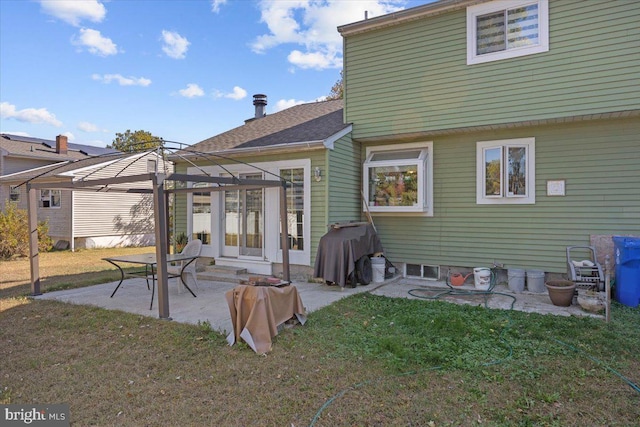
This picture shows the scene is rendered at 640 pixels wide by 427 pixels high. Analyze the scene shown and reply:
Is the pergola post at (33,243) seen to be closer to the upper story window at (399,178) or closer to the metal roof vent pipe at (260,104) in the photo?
the upper story window at (399,178)

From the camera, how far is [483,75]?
690 centimetres

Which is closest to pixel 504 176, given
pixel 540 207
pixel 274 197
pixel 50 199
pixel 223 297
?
pixel 540 207

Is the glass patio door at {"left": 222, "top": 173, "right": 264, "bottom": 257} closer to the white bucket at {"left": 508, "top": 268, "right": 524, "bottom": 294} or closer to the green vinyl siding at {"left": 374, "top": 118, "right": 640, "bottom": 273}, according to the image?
the green vinyl siding at {"left": 374, "top": 118, "right": 640, "bottom": 273}

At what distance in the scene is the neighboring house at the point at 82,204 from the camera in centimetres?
1490

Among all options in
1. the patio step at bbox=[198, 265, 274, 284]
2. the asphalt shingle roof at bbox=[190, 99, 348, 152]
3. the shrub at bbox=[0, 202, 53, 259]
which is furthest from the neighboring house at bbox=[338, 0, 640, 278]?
the shrub at bbox=[0, 202, 53, 259]

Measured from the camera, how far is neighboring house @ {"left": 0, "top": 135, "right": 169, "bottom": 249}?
14.9 metres

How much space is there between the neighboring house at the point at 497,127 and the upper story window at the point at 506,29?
2 centimetres

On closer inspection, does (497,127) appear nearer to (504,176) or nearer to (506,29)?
(504,176)

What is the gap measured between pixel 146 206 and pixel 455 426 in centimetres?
1791

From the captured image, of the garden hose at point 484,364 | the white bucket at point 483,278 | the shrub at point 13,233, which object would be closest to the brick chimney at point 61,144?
the shrub at point 13,233

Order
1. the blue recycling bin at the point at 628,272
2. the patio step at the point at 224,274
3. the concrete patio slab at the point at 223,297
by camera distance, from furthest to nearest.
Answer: the patio step at the point at 224,274 < the blue recycling bin at the point at 628,272 < the concrete patio slab at the point at 223,297

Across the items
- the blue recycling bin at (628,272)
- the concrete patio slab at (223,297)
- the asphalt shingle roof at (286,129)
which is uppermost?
the asphalt shingle roof at (286,129)

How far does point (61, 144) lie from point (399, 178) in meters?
19.6

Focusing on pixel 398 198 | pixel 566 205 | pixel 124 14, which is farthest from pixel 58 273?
pixel 566 205
